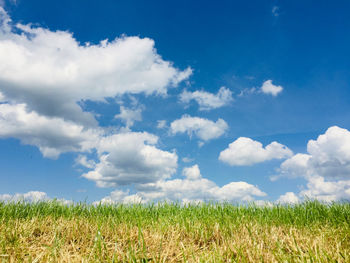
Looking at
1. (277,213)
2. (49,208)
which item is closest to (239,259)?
(277,213)

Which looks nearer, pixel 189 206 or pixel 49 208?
pixel 49 208

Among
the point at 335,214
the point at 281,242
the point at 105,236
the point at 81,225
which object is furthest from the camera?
the point at 335,214

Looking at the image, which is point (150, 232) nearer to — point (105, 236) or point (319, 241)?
point (105, 236)

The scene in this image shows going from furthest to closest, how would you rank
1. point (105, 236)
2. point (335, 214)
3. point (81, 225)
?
point (335, 214) < point (81, 225) < point (105, 236)

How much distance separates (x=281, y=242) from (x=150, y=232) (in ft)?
6.07

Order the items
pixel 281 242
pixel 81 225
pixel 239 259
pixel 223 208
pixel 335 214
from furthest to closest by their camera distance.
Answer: pixel 223 208 → pixel 335 214 → pixel 81 225 → pixel 281 242 → pixel 239 259

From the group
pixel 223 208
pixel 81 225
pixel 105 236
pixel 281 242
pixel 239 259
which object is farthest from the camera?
pixel 223 208

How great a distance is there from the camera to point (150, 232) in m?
4.46

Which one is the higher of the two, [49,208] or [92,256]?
[49,208]

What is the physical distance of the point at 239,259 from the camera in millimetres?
3471

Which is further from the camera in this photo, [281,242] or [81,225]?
[81,225]

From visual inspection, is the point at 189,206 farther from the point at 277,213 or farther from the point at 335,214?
the point at 335,214

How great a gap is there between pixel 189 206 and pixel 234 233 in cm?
289

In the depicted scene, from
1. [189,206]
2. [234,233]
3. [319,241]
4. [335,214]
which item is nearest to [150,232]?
[234,233]
